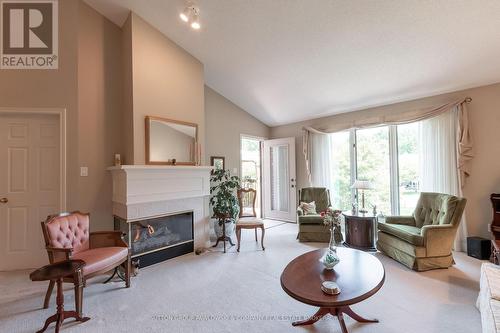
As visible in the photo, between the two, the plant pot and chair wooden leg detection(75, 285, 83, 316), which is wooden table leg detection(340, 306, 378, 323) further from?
the plant pot

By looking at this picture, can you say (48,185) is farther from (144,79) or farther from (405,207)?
(405,207)

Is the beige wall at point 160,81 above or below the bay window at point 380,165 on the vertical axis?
above

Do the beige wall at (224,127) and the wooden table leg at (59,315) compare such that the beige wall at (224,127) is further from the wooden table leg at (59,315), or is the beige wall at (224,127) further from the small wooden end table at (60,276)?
the wooden table leg at (59,315)

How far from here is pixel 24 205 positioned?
313cm

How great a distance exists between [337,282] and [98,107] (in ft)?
12.1

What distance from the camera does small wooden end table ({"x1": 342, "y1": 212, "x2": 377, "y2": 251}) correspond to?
147 inches

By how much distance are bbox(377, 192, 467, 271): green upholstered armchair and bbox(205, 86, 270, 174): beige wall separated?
3.20m

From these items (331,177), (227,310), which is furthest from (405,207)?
(227,310)

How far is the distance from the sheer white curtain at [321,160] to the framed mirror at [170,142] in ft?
8.97

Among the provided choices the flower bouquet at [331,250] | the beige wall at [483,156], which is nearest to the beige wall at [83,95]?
the flower bouquet at [331,250]

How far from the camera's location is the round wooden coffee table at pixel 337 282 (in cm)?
156

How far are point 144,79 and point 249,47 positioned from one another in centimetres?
158

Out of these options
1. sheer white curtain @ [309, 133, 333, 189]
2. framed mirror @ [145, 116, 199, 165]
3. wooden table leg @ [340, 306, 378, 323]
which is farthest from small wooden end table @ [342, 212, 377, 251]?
framed mirror @ [145, 116, 199, 165]

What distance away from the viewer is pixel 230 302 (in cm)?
229
